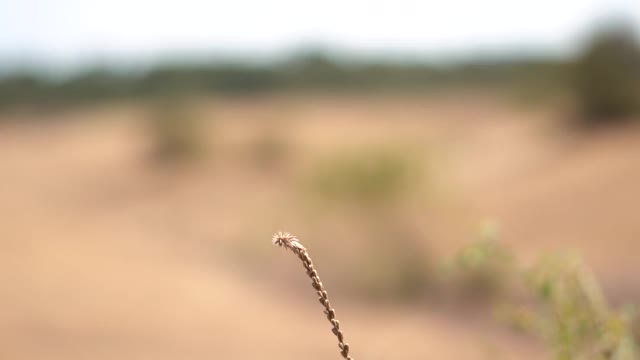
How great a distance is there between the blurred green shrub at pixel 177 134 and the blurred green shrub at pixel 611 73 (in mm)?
14349

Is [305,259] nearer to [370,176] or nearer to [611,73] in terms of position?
[370,176]

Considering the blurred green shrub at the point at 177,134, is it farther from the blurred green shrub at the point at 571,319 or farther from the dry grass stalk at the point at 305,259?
the dry grass stalk at the point at 305,259

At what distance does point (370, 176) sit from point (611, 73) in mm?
13830

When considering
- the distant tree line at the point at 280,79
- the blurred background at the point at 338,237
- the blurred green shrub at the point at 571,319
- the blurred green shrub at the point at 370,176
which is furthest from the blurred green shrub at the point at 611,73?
the blurred green shrub at the point at 571,319

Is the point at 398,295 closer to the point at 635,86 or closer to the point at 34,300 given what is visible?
the point at 34,300

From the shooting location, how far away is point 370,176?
16750 millimetres

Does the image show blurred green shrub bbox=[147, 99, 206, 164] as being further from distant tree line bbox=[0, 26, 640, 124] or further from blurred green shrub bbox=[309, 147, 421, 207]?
blurred green shrub bbox=[309, 147, 421, 207]

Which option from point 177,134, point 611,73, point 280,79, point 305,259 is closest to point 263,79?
point 280,79

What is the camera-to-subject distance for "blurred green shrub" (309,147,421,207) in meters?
16.7

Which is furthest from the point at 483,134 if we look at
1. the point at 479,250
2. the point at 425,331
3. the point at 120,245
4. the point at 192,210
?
the point at 479,250

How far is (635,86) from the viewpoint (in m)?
27.5

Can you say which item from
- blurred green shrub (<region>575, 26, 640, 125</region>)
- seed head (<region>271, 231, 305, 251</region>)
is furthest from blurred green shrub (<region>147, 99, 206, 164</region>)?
seed head (<region>271, 231, 305, 251</region>)

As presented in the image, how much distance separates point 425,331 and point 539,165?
15405 millimetres

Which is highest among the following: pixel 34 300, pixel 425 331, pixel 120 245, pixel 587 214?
pixel 120 245
